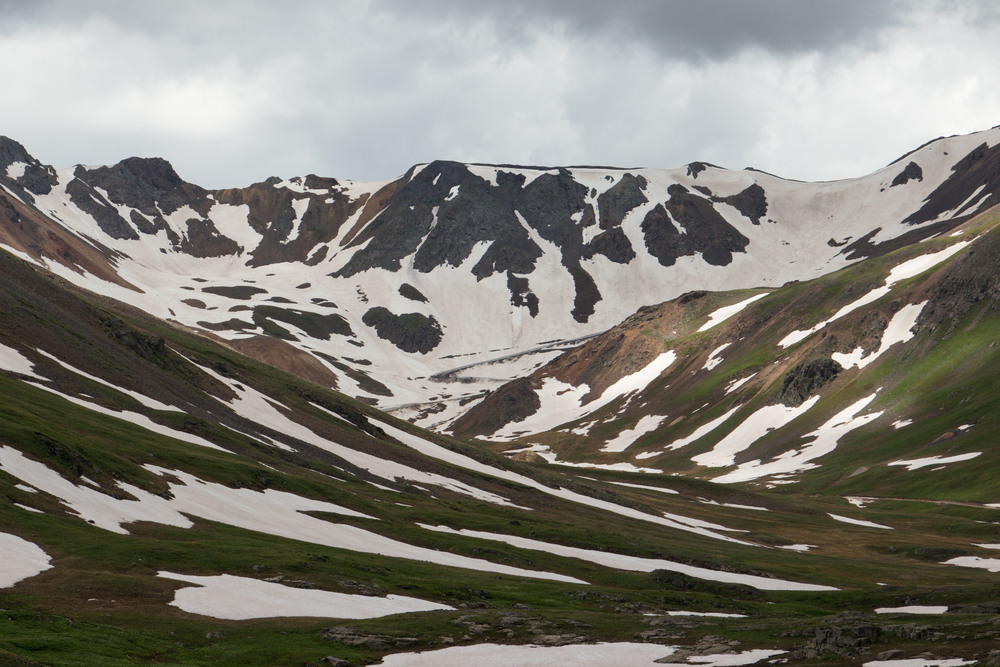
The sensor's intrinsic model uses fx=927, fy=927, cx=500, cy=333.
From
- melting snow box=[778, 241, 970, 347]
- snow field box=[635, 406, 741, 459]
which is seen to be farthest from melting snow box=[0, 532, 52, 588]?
melting snow box=[778, 241, 970, 347]

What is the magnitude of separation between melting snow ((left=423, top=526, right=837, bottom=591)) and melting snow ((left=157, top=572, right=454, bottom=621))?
85.0 ft

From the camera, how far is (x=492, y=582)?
52.6 metres

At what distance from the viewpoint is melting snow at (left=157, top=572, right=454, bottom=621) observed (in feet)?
123

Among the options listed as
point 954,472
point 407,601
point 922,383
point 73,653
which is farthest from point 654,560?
point 922,383

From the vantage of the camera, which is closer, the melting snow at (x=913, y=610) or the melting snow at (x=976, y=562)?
the melting snow at (x=913, y=610)

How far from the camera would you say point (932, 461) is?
126625 millimetres

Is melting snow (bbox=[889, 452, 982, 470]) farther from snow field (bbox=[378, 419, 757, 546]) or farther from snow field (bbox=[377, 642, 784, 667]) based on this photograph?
snow field (bbox=[377, 642, 784, 667])

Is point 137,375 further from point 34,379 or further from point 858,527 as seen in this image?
point 858,527

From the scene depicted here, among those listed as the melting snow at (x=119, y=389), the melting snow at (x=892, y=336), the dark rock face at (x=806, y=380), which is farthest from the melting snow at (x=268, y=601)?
the melting snow at (x=892, y=336)

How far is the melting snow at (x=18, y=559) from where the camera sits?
35.9 meters

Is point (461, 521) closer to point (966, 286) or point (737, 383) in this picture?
point (966, 286)

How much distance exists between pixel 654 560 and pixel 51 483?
4338cm

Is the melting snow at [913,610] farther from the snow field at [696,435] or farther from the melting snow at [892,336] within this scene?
the snow field at [696,435]

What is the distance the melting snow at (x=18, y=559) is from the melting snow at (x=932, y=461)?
116m
